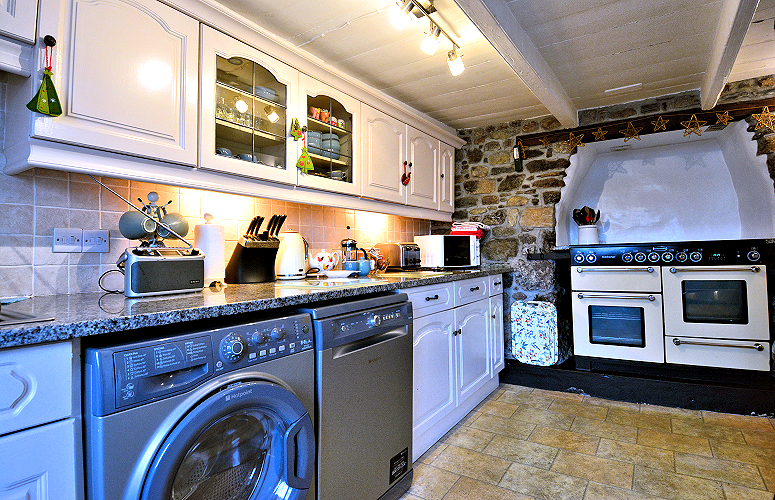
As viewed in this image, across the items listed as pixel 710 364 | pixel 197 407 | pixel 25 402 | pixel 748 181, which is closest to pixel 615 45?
pixel 748 181

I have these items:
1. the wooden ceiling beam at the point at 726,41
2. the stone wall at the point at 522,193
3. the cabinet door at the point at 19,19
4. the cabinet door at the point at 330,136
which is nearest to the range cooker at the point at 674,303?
the stone wall at the point at 522,193

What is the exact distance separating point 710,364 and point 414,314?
2.20 m

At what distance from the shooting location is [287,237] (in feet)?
7.41

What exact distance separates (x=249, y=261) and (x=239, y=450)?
988 millimetres

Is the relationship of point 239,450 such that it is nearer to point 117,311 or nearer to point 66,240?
point 117,311

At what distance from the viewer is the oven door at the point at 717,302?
262 centimetres

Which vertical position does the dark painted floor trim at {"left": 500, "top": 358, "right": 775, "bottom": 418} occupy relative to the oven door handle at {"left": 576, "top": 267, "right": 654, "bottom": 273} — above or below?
below

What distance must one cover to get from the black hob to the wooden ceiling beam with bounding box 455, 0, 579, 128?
43.6 inches

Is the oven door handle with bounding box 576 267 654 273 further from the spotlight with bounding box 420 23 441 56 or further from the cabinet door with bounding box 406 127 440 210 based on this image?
the spotlight with bounding box 420 23 441 56

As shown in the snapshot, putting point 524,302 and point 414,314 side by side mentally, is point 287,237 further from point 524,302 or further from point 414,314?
point 524,302

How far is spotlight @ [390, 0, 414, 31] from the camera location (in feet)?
5.90

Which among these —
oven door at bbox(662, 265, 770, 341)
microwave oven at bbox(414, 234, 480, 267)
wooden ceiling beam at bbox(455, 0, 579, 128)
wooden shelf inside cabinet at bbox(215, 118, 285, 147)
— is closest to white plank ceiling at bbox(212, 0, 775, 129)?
wooden ceiling beam at bbox(455, 0, 579, 128)

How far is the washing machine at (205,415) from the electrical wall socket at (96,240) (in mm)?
918

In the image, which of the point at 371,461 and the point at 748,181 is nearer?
the point at 371,461
